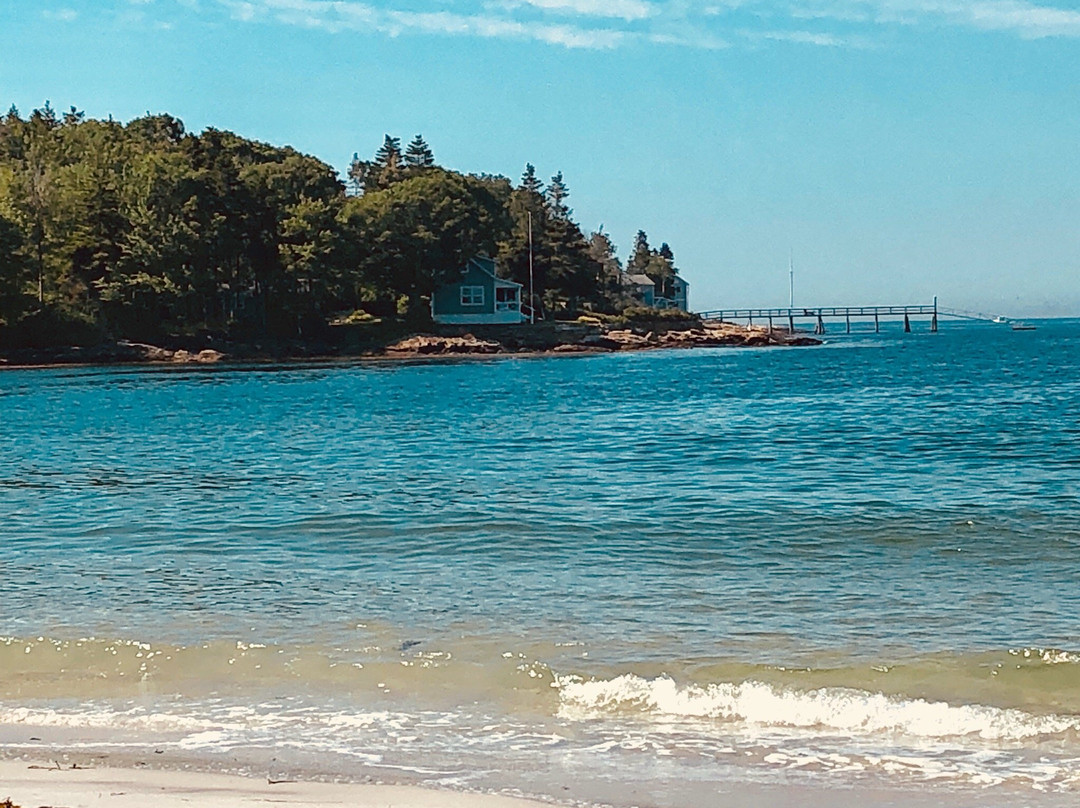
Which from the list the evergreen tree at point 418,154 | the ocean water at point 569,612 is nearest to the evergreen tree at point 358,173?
the evergreen tree at point 418,154

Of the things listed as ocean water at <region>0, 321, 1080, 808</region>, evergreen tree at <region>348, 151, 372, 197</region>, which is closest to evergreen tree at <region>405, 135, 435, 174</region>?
evergreen tree at <region>348, 151, 372, 197</region>

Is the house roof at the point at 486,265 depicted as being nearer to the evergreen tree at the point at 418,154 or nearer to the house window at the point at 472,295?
the house window at the point at 472,295

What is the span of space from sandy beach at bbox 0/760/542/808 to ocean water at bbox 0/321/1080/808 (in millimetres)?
291

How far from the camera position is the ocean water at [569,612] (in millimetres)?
8539

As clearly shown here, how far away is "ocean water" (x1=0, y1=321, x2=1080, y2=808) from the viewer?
854cm

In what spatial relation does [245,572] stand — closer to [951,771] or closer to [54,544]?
[54,544]

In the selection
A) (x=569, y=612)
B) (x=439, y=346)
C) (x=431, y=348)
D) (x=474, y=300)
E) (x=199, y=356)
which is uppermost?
(x=474, y=300)

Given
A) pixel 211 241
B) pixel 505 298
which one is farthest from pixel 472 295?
pixel 211 241

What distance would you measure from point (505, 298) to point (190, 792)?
93.2 metres

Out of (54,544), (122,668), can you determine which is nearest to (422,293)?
(54,544)

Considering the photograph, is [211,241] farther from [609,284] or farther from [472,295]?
[609,284]

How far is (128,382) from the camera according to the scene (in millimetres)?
64500

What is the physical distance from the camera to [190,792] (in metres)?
7.46

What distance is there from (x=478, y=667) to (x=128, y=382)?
187 ft
